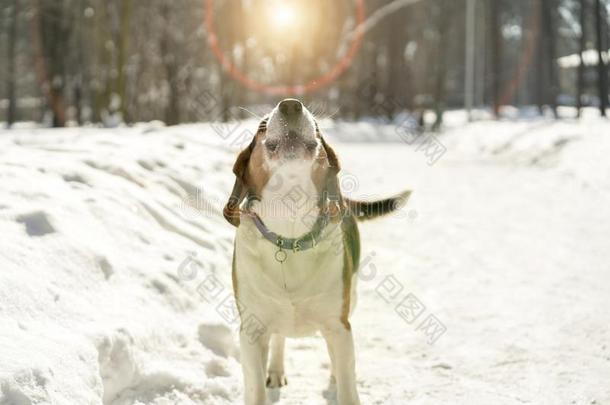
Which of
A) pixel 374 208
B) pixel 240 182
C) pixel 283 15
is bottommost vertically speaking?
pixel 374 208

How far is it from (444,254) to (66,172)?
14.1ft

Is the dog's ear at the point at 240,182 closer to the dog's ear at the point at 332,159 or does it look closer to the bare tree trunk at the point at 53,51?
the dog's ear at the point at 332,159

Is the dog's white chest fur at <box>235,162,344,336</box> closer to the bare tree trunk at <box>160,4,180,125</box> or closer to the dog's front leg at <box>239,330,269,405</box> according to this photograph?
the dog's front leg at <box>239,330,269,405</box>

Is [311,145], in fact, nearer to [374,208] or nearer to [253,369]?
[253,369]

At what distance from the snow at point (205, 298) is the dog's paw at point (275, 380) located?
7 centimetres

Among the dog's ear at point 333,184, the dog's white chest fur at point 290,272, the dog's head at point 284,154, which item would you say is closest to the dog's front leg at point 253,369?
the dog's white chest fur at point 290,272

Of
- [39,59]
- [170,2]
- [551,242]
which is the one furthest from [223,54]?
[551,242]

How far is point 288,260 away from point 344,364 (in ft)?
2.10

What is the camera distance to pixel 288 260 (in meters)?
3.32

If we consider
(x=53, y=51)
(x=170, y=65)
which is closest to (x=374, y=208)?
(x=170, y=65)

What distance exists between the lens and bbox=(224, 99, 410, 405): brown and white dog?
3236mm

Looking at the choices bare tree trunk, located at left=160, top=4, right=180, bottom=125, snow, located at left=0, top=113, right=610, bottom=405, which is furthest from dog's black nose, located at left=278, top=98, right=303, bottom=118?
bare tree trunk, located at left=160, top=4, right=180, bottom=125

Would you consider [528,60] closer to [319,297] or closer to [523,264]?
[523,264]

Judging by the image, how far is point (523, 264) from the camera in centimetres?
675
